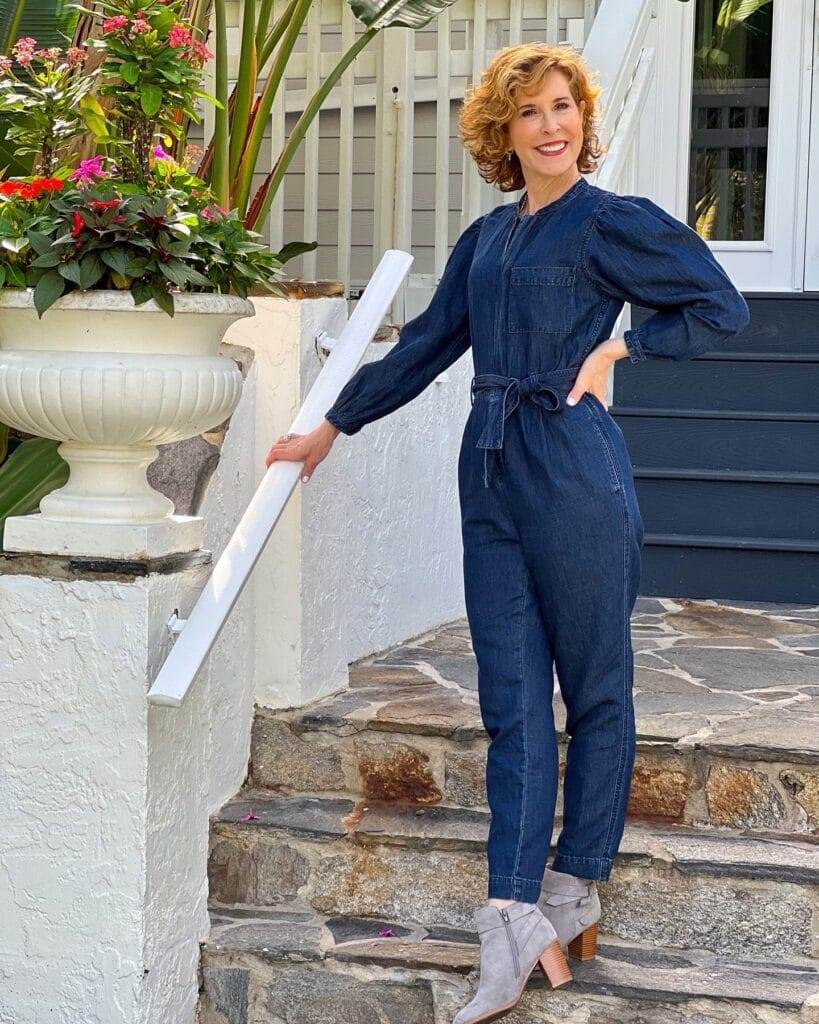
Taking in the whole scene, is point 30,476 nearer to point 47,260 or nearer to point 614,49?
point 47,260

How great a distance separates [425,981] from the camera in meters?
2.71

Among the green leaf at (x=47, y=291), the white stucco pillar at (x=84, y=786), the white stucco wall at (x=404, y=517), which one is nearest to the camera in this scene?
the green leaf at (x=47, y=291)

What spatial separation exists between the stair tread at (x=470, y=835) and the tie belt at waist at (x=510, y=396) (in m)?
0.84

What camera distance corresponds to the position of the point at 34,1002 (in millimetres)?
2582

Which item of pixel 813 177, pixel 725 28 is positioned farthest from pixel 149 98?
pixel 725 28

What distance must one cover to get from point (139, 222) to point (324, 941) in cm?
139

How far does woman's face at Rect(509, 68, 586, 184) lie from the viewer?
2416 mm

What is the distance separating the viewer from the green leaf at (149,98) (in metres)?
2.46

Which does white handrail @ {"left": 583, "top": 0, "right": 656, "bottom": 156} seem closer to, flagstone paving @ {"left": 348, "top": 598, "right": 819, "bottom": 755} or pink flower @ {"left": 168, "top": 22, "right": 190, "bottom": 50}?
flagstone paving @ {"left": 348, "top": 598, "right": 819, "bottom": 755}

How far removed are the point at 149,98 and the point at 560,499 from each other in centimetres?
94

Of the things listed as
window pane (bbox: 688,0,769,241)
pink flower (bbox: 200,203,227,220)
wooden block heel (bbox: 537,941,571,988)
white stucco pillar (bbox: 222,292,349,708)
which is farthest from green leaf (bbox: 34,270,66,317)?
window pane (bbox: 688,0,769,241)

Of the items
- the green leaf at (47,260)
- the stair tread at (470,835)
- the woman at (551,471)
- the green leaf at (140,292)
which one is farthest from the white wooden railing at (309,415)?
the stair tread at (470,835)

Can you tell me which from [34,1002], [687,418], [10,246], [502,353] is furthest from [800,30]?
[34,1002]

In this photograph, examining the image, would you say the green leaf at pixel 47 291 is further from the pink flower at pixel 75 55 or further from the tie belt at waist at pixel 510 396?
the tie belt at waist at pixel 510 396
